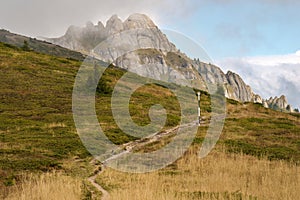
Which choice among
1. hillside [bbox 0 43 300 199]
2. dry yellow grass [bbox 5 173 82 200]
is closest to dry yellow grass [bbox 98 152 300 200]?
hillside [bbox 0 43 300 199]

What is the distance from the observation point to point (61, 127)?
121ft

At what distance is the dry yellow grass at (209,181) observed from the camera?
14720 mm

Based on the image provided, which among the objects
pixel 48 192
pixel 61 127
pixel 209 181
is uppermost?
pixel 61 127

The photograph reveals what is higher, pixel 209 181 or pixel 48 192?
pixel 209 181

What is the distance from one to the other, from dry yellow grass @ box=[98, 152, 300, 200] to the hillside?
23.5 inches

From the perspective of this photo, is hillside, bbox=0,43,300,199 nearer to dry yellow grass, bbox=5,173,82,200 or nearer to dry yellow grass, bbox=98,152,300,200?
dry yellow grass, bbox=98,152,300,200

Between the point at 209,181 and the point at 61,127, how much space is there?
70.4 feet

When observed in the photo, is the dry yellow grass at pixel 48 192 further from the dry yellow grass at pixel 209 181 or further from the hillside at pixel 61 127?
the dry yellow grass at pixel 209 181

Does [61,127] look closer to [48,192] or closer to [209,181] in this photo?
[209,181]

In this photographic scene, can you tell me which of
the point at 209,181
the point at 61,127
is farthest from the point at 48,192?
the point at 61,127

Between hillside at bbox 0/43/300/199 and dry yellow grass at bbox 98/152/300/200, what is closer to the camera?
dry yellow grass at bbox 98/152/300/200

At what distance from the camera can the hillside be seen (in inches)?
933

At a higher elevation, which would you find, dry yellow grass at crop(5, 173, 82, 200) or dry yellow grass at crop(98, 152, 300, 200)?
dry yellow grass at crop(98, 152, 300, 200)

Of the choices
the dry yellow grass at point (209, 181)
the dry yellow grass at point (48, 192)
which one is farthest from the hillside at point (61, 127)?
the dry yellow grass at point (48, 192)
